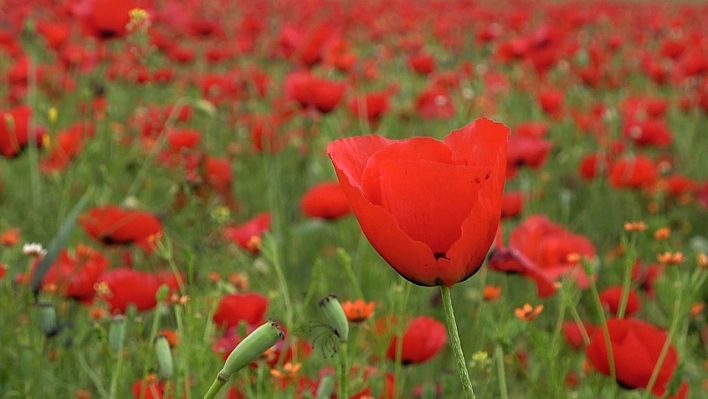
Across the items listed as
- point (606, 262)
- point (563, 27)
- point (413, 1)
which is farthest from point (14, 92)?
point (413, 1)

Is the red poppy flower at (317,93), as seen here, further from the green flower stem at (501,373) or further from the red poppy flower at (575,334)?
the green flower stem at (501,373)

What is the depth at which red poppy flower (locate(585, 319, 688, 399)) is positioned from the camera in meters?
0.86

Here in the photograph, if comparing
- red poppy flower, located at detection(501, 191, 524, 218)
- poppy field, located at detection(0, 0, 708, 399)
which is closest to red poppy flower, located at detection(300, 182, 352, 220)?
poppy field, located at detection(0, 0, 708, 399)

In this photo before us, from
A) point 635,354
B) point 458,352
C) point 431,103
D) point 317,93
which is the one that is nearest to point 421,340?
point 635,354

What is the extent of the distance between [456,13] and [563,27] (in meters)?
1.38

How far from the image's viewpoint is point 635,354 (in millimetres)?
863

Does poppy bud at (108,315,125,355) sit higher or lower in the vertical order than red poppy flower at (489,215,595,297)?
higher

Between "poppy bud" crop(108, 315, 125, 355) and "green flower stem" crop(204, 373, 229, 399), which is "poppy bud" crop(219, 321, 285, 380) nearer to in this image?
"green flower stem" crop(204, 373, 229, 399)

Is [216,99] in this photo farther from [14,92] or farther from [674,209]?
[674,209]

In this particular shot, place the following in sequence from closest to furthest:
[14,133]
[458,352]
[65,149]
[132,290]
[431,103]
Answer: [458,352]
[132,290]
[14,133]
[65,149]
[431,103]

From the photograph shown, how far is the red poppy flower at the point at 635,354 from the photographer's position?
86 centimetres

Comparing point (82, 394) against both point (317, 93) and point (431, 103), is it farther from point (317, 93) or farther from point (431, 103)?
point (431, 103)

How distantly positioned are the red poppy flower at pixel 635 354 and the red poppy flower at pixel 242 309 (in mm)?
401

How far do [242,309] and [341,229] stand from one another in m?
1.03
